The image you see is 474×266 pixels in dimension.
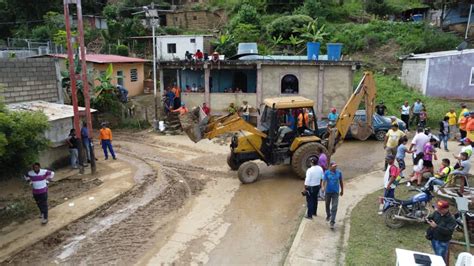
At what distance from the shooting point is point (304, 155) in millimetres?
11742

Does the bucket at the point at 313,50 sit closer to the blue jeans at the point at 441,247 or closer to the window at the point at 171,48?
the window at the point at 171,48

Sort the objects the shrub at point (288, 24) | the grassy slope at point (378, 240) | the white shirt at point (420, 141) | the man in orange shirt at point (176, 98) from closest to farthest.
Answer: the grassy slope at point (378, 240)
the white shirt at point (420, 141)
the man in orange shirt at point (176, 98)
the shrub at point (288, 24)

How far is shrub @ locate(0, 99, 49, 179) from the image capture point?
309 inches

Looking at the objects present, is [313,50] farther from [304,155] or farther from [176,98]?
[304,155]

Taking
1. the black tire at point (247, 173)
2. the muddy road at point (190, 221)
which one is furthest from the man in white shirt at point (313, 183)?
the black tire at point (247, 173)

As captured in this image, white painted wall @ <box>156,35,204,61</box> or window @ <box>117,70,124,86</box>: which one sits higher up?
white painted wall @ <box>156,35,204,61</box>

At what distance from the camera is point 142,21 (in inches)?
1500

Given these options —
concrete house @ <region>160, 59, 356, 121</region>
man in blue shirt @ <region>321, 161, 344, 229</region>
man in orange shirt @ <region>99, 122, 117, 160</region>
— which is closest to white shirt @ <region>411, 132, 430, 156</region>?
man in blue shirt @ <region>321, 161, 344, 229</region>

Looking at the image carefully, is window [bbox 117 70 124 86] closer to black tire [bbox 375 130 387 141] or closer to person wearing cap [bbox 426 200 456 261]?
black tire [bbox 375 130 387 141]

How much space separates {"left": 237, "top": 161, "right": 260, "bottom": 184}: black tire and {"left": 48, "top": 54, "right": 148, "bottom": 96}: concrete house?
13.8m

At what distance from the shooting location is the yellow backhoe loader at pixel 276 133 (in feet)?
38.1

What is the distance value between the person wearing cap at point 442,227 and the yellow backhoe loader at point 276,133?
17.5 feet

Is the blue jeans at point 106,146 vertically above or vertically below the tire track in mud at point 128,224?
above

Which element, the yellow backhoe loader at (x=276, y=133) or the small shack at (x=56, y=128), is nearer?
the yellow backhoe loader at (x=276, y=133)
